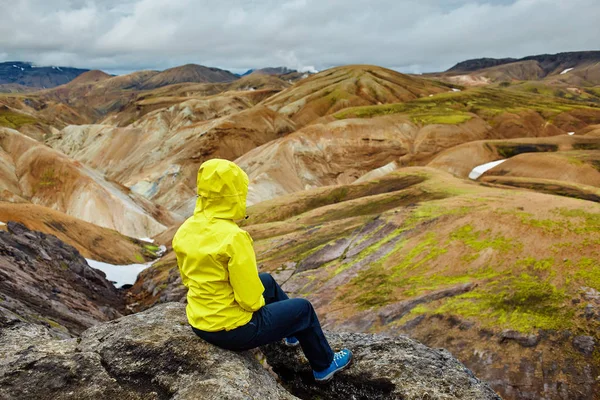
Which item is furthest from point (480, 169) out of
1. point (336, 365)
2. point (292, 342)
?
point (336, 365)

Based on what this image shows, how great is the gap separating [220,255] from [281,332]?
63.9 inches

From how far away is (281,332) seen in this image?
610 cm

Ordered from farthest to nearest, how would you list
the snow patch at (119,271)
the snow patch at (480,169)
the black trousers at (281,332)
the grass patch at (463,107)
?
the grass patch at (463,107) < the snow patch at (480,169) < the snow patch at (119,271) < the black trousers at (281,332)

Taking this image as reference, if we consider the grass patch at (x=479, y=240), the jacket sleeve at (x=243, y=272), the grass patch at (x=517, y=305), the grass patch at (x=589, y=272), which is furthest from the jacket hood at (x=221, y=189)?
the grass patch at (x=479, y=240)

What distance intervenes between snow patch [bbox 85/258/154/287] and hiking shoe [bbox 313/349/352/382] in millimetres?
24739

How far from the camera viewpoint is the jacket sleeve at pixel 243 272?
17.4 feet

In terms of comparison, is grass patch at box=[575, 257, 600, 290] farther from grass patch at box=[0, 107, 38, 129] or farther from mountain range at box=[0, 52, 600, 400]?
grass patch at box=[0, 107, 38, 129]

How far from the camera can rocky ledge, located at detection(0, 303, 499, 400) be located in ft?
18.0

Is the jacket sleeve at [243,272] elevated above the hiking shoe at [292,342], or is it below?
above

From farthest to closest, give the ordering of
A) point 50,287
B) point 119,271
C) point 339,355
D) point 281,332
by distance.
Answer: point 119,271 → point 50,287 → point 339,355 → point 281,332

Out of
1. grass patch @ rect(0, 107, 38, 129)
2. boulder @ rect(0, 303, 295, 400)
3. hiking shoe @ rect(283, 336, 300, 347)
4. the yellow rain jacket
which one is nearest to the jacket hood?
the yellow rain jacket

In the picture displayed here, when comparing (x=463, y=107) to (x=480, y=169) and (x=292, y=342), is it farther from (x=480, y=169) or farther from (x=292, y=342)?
(x=292, y=342)

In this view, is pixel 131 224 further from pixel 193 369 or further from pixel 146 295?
pixel 193 369

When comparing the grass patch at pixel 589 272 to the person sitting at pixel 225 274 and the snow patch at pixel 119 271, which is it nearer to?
the person sitting at pixel 225 274
